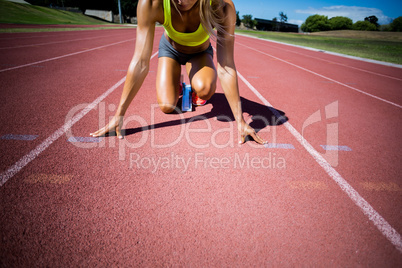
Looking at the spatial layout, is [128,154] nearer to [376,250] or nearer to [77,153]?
[77,153]

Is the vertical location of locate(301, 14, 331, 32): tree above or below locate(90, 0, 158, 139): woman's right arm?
above

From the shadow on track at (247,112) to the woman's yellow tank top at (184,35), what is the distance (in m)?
1.14

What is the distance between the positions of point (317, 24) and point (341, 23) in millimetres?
12952

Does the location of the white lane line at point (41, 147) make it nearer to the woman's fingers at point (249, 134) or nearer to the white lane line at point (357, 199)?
the woman's fingers at point (249, 134)

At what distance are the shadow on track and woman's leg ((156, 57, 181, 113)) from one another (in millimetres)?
284

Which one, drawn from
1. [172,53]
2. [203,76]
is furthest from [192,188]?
[172,53]

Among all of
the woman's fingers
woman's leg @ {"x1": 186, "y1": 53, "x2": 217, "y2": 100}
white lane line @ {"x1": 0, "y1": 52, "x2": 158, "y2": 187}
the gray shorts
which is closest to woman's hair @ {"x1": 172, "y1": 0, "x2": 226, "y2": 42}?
woman's leg @ {"x1": 186, "y1": 53, "x2": 217, "y2": 100}

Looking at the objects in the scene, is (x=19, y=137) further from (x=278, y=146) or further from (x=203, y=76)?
(x=278, y=146)

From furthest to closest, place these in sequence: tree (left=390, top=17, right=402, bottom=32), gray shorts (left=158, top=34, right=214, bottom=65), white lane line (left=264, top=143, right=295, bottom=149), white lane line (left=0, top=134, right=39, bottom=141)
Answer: tree (left=390, top=17, right=402, bottom=32)
gray shorts (left=158, top=34, right=214, bottom=65)
white lane line (left=264, top=143, right=295, bottom=149)
white lane line (left=0, top=134, right=39, bottom=141)

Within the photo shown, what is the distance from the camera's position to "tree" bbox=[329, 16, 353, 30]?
9456 centimetres

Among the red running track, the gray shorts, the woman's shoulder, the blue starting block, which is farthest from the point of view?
the blue starting block

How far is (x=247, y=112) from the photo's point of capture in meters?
3.56

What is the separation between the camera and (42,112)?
2965 mm

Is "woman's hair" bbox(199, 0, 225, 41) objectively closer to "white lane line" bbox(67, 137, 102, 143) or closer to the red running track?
the red running track
